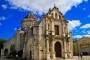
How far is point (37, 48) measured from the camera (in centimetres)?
3541

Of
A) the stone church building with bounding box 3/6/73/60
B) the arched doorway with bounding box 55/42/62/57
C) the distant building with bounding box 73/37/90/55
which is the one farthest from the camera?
the distant building with bounding box 73/37/90/55

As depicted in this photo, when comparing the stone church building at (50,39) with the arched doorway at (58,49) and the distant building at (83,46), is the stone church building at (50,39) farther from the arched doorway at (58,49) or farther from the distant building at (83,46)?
the distant building at (83,46)

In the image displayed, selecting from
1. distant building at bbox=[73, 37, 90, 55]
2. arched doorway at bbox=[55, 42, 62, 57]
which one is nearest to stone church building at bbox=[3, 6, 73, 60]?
arched doorway at bbox=[55, 42, 62, 57]

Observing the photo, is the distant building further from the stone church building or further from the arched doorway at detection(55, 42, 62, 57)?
the arched doorway at detection(55, 42, 62, 57)

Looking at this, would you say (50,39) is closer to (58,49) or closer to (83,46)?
(58,49)

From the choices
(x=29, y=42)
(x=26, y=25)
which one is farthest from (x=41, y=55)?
(x=26, y=25)

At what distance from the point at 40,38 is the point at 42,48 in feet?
6.19

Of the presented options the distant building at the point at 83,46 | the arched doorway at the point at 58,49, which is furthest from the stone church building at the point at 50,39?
the distant building at the point at 83,46

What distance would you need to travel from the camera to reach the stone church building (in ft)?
117

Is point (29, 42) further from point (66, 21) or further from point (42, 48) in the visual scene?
point (66, 21)

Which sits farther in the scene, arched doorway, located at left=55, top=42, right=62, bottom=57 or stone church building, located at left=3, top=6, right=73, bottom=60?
arched doorway, located at left=55, top=42, right=62, bottom=57

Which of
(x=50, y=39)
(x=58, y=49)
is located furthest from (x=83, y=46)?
(x=50, y=39)

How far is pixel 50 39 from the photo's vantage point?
37.1 meters

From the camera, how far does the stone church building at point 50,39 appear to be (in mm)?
35719
